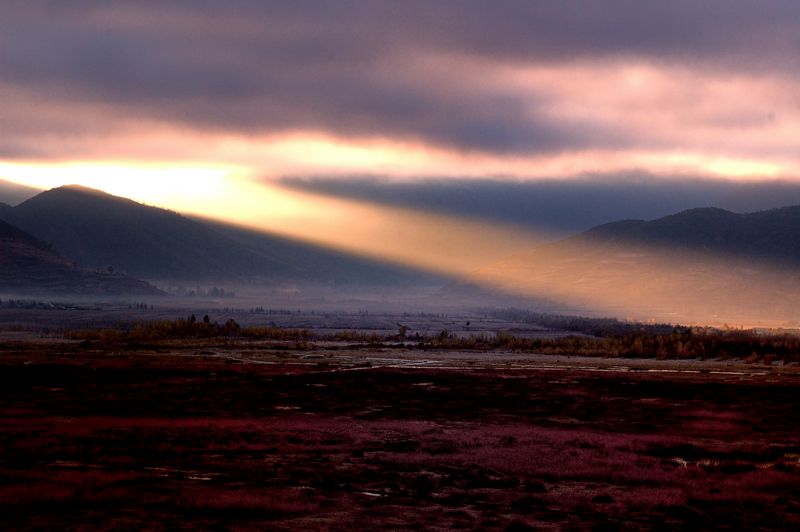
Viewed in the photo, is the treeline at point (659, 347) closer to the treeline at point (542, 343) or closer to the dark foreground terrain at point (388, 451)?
the treeline at point (542, 343)

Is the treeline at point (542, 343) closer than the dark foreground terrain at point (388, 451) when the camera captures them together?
No

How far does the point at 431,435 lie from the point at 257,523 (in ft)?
59.3

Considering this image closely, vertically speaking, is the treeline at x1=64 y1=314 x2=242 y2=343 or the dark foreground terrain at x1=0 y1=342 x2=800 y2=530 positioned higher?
the treeline at x1=64 y1=314 x2=242 y2=343

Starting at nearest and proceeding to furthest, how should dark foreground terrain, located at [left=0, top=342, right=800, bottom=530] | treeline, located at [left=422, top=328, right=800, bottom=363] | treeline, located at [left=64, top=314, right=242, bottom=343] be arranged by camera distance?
dark foreground terrain, located at [left=0, top=342, right=800, bottom=530] < treeline, located at [left=422, top=328, right=800, bottom=363] < treeline, located at [left=64, top=314, right=242, bottom=343]

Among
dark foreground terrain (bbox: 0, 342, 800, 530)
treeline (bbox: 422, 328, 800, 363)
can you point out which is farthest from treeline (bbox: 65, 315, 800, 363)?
dark foreground terrain (bbox: 0, 342, 800, 530)

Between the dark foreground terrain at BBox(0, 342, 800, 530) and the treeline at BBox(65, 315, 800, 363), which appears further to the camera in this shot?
the treeline at BBox(65, 315, 800, 363)

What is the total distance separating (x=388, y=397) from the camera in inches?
2185

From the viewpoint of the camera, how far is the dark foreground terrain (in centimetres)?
2445

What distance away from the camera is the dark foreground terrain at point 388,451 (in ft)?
80.2

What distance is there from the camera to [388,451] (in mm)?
35625

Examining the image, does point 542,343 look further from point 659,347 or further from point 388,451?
point 388,451

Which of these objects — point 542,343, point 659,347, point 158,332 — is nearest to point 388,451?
point 659,347

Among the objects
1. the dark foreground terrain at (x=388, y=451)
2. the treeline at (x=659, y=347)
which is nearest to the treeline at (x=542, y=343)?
the treeline at (x=659, y=347)

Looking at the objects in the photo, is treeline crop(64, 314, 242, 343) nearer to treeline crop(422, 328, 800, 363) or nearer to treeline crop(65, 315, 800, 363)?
treeline crop(65, 315, 800, 363)
